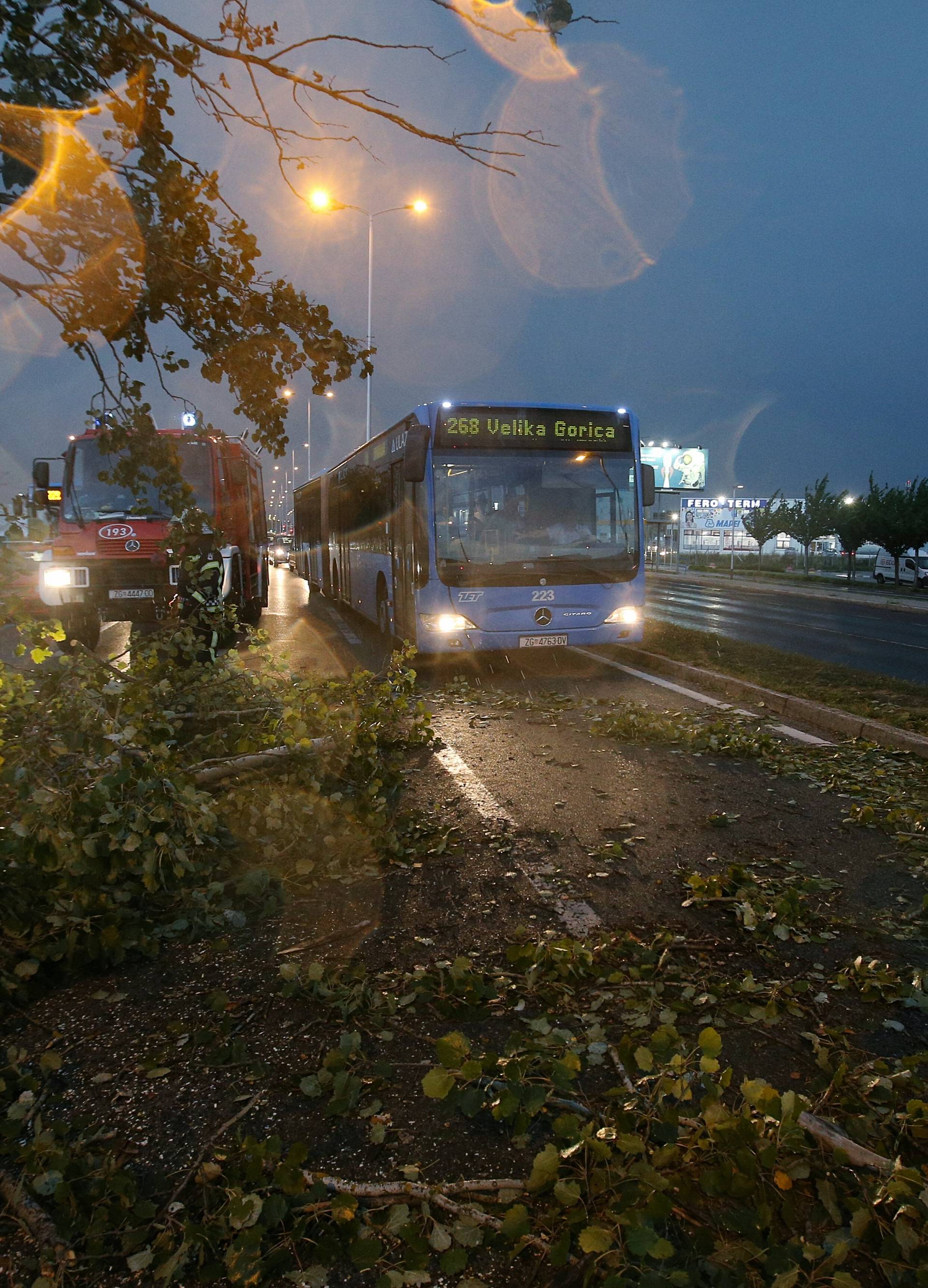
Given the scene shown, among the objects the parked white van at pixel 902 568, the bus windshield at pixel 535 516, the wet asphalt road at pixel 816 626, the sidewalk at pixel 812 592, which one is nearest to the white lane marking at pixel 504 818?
the bus windshield at pixel 535 516

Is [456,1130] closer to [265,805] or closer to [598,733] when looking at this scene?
[265,805]

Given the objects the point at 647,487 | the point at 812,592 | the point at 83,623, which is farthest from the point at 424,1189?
the point at 812,592

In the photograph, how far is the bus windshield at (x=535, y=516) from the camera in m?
10.7

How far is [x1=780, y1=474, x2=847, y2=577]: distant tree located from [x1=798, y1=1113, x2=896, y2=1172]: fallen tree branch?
62.6 meters

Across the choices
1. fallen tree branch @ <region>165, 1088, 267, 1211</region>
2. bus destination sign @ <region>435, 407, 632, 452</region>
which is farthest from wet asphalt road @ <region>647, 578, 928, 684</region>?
fallen tree branch @ <region>165, 1088, 267, 1211</region>

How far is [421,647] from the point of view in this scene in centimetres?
1077

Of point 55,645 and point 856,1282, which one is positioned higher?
point 55,645

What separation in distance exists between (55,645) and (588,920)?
123 inches

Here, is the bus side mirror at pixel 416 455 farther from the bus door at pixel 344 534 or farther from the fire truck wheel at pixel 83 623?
the bus door at pixel 344 534

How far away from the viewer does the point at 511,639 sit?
1082 cm

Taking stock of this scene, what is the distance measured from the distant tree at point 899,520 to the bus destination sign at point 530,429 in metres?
41.4

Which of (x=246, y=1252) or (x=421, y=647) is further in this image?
(x=421, y=647)

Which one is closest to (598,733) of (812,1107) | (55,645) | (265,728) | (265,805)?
(265,728)

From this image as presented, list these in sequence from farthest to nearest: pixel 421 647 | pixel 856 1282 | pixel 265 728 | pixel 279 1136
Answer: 1. pixel 421 647
2. pixel 265 728
3. pixel 279 1136
4. pixel 856 1282
